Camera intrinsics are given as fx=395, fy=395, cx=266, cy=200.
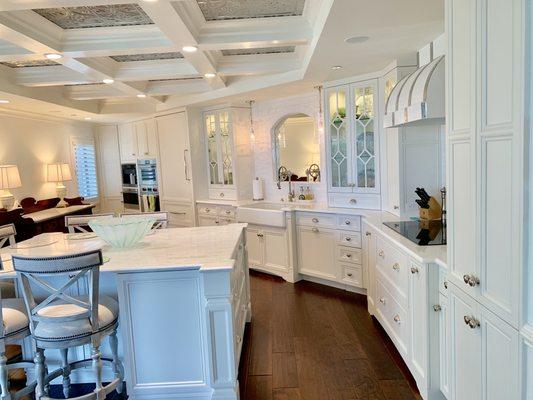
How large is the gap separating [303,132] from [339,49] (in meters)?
2.12

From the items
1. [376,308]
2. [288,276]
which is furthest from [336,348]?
[288,276]

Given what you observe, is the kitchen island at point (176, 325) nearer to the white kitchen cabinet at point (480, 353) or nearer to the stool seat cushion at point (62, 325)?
the stool seat cushion at point (62, 325)

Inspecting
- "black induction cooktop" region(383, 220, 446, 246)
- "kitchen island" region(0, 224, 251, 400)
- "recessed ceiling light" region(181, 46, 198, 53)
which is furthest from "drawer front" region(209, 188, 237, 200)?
"kitchen island" region(0, 224, 251, 400)

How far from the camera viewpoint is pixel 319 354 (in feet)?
9.75

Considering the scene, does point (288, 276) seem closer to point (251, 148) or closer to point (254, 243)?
point (254, 243)

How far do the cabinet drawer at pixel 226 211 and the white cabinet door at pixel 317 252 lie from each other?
1.09 metres

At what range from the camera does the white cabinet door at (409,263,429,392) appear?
89.7 inches

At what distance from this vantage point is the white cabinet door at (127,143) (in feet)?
22.9

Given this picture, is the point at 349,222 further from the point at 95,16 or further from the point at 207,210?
the point at 95,16

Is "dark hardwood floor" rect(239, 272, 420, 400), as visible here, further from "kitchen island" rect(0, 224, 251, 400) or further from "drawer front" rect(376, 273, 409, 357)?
"kitchen island" rect(0, 224, 251, 400)

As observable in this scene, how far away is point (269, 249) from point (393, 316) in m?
2.19

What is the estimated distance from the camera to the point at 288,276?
15.5 feet

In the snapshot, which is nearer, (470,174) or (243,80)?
(470,174)

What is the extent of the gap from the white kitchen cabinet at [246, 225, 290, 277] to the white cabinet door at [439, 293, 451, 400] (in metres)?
2.55
